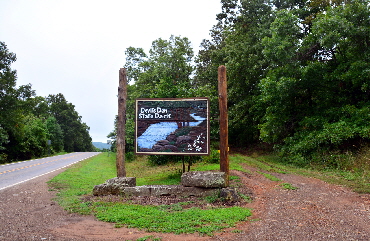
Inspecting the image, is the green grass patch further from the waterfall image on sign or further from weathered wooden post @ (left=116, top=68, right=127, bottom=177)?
the waterfall image on sign

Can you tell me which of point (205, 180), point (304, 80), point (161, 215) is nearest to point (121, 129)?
point (205, 180)

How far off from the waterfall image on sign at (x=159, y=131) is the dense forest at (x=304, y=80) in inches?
142

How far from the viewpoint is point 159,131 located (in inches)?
404

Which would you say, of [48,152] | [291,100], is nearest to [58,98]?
[48,152]

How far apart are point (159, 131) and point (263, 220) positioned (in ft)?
15.6

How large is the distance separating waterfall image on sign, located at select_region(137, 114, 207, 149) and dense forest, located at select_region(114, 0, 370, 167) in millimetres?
3600

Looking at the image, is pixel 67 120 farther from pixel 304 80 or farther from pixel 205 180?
pixel 205 180

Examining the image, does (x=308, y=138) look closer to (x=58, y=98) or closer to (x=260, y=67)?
(x=260, y=67)

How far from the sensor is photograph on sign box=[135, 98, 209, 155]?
1005 cm

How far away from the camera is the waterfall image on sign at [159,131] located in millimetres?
10102

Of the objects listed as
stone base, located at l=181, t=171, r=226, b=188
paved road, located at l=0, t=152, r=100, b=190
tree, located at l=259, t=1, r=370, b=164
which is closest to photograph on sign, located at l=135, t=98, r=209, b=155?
stone base, located at l=181, t=171, r=226, b=188

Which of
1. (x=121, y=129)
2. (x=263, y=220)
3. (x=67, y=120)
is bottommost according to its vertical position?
(x=263, y=220)

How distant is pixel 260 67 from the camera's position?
2309 cm

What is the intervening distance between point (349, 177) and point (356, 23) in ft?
29.7
